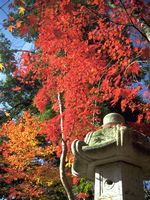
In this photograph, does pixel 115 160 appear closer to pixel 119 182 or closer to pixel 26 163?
pixel 119 182

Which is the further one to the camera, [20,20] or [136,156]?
[20,20]

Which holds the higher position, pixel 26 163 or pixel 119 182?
pixel 26 163

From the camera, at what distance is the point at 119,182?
18.1ft

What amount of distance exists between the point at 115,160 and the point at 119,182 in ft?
1.52

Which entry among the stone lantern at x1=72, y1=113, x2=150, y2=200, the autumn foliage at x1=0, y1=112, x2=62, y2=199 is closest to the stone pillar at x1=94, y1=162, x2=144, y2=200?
the stone lantern at x1=72, y1=113, x2=150, y2=200

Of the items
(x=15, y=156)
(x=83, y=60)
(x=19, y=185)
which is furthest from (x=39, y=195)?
(x=83, y=60)

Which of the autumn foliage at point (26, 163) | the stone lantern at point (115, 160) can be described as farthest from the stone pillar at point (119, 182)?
the autumn foliage at point (26, 163)

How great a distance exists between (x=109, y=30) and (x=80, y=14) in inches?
81.5

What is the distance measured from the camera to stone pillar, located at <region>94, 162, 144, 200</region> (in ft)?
17.8

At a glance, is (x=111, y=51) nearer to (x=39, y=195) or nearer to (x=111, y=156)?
(x=39, y=195)

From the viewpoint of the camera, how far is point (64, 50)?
594 inches

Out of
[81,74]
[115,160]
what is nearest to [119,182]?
[115,160]

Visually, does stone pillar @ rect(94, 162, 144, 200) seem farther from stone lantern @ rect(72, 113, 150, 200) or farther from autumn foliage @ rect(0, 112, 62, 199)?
autumn foliage @ rect(0, 112, 62, 199)

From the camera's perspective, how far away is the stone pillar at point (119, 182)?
5.41 meters
